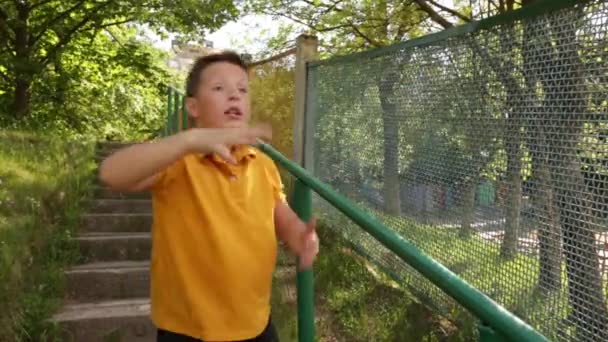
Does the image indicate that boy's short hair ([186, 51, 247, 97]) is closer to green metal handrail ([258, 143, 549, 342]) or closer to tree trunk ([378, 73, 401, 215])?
green metal handrail ([258, 143, 549, 342])

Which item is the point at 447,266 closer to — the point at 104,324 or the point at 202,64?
the point at 202,64

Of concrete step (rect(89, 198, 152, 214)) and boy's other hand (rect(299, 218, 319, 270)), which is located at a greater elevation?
boy's other hand (rect(299, 218, 319, 270))

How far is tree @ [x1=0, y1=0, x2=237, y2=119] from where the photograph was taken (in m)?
8.62

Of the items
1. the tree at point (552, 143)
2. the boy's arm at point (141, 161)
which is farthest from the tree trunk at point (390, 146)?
the boy's arm at point (141, 161)

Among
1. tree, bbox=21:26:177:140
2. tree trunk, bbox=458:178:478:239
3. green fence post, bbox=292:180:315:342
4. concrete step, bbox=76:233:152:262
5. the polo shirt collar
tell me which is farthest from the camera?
tree, bbox=21:26:177:140

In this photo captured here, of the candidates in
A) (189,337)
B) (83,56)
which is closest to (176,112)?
(83,56)

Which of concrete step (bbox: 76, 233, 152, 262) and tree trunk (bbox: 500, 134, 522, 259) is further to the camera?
concrete step (bbox: 76, 233, 152, 262)

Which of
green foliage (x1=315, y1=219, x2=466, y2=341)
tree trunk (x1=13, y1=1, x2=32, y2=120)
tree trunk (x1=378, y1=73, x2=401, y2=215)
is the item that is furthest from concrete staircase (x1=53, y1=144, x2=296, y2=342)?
tree trunk (x1=13, y1=1, x2=32, y2=120)

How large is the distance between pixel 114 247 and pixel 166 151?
290cm

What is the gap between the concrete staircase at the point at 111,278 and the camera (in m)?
2.88

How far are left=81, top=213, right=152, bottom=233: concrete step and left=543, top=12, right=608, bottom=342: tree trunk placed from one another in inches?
131

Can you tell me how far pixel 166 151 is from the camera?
1.11 metres

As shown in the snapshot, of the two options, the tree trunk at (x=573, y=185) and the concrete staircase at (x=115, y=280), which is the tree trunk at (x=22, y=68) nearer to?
the concrete staircase at (x=115, y=280)

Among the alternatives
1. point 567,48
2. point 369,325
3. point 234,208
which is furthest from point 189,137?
point 369,325
